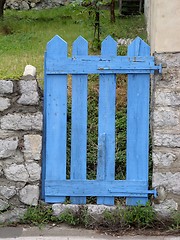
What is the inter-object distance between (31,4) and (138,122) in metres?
Result: 13.6

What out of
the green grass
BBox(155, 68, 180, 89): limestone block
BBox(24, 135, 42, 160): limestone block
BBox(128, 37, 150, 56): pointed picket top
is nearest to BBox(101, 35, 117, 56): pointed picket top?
BBox(128, 37, 150, 56): pointed picket top

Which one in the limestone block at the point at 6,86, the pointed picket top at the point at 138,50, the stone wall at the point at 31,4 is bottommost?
the limestone block at the point at 6,86

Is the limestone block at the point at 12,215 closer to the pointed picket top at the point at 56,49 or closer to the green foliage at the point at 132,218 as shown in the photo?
the green foliage at the point at 132,218

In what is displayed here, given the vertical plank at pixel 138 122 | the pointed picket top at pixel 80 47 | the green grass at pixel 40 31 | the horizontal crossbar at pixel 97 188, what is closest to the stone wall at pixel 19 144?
the horizontal crossbar at pixel 97 188

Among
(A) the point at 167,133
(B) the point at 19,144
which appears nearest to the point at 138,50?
(A) the point at 167,133

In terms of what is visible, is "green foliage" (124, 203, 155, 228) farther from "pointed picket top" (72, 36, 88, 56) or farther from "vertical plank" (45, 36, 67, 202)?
"pointed picket top" (72, 36, 88, 56)

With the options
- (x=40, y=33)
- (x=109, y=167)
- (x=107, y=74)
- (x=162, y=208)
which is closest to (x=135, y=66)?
(x=107, y=74)

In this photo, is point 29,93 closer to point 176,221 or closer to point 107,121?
point 107,121

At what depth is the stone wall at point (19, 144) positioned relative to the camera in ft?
13.8

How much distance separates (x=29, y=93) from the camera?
4188 mm

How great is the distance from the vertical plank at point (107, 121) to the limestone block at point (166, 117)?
1.25ft

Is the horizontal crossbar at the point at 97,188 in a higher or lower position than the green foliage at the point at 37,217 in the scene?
higher

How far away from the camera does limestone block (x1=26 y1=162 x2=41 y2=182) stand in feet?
14.0

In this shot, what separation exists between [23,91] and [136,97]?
97cm
